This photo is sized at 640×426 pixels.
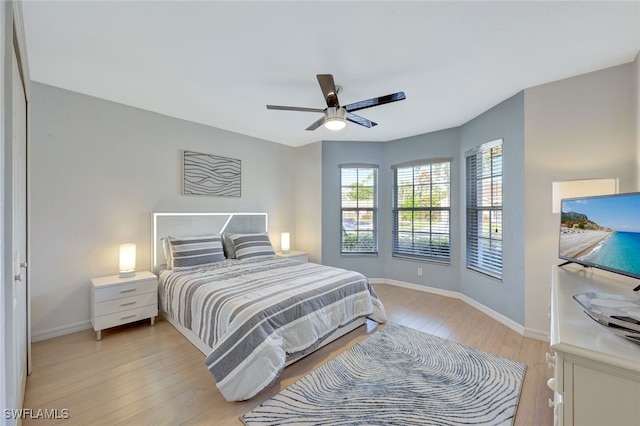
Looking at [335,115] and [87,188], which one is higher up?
[335,115]

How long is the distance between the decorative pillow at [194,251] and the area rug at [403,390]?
1976 millimetres

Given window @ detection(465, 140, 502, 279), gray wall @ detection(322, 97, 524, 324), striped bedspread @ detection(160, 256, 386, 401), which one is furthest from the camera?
window @ detection(465, 140, 502, 279)

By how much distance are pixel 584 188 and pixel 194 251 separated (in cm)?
398

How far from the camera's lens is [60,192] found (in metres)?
2.74

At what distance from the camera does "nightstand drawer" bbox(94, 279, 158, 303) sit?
264 centimetres

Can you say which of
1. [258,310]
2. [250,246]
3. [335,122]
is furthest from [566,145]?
[250,246]

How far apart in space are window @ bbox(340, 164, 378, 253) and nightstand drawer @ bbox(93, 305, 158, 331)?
3.02m

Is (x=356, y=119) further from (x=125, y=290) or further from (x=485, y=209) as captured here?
(x=125, y=290)

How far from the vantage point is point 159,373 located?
7.02 feet

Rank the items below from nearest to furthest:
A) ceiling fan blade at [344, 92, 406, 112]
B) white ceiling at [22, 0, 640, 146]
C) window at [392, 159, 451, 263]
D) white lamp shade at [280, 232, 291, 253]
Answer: white ceiling at [22, 0, 640, 146] → ceiling fan blade at [344, 92, 406, 112] → window at [392, 159, 451, 263] → white lamp shade at [280, 232, 291, 253]

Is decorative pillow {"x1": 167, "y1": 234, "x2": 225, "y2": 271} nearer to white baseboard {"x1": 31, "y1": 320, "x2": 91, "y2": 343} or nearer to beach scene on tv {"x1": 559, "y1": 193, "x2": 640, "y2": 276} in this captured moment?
white baseboard {"x1": 31, "y1": 320, "x2": 91, "y2": 343}

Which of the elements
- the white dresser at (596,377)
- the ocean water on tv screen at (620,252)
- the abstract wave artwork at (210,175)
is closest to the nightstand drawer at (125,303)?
the abstract wave artwork at (210,175)

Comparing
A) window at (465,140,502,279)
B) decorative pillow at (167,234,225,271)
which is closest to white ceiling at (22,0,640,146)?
window at (465,140,502,279)

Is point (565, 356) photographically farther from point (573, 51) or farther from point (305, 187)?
point (305, 187)
